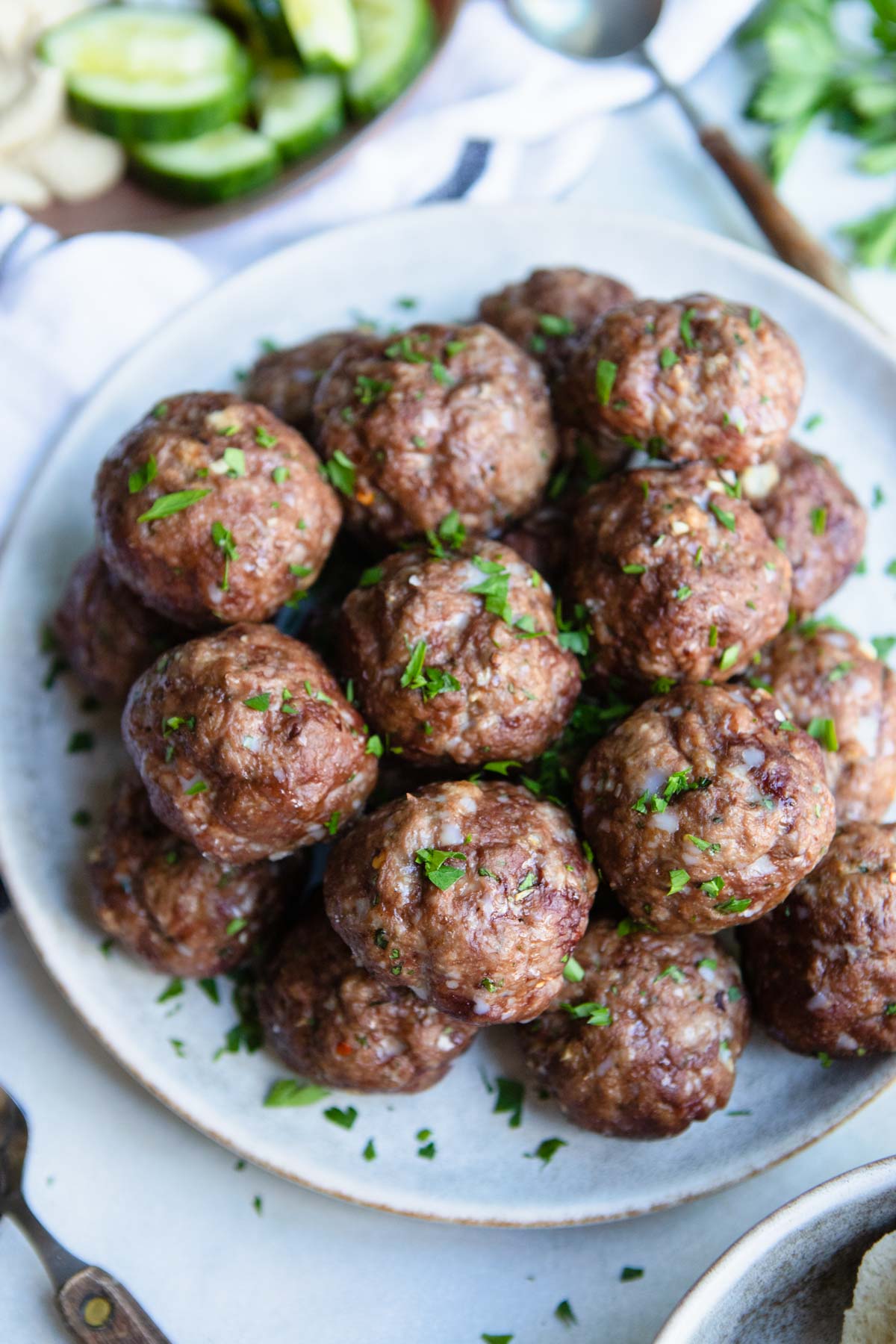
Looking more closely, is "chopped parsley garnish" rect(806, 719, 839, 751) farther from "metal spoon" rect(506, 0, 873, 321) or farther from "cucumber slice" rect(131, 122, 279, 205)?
"cucumber slice" rect(131, 122, 279, 205)

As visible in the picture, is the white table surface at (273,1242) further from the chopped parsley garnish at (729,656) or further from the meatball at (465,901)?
the chopped parsley garnish at (729,656)

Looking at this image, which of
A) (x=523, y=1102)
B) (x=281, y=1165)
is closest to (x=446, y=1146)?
(x=523, y=1102)

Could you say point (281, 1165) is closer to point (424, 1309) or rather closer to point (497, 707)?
point (424, 1309)

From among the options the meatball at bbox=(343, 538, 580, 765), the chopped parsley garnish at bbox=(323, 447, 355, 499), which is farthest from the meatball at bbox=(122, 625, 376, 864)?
the chopped parsley garnish at bbox=(323, 447, 355, 499)

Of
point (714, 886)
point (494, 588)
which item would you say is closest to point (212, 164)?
point (494, 588)

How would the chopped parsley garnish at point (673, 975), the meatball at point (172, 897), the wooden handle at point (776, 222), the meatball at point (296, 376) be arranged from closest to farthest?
the chopped parsley garnish at point (673, 975)
the meatball at point (172, 897)
the meatball at point (296, 376)
the wooden handle at point (776, 222)

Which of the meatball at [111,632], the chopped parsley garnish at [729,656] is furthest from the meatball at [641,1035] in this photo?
the meatball at [111,632]

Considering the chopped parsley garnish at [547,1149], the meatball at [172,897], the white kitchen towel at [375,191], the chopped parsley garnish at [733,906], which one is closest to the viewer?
the chopped parsley garnish at [733,906]
